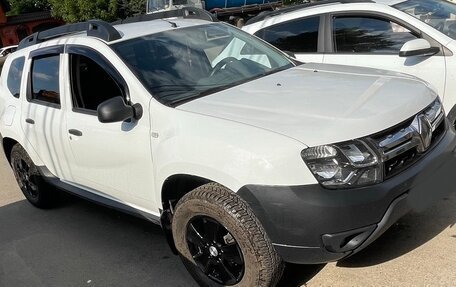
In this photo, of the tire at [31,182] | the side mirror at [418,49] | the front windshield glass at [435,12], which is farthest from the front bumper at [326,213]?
the tire at [31,182]

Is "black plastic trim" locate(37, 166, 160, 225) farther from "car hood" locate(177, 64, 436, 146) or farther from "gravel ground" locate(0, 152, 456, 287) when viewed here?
"car hood" locate(177, 64, 436, 146)

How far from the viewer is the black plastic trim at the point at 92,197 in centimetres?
359

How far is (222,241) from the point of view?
303 centimetres

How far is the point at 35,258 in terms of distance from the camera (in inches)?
163

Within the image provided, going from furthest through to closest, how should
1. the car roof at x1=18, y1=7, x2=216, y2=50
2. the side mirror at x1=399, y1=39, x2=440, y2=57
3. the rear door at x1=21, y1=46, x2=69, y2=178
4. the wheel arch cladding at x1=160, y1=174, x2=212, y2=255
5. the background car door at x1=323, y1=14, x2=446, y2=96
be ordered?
the background car door at x1=323, y1=14, x2=446, y2=96, the side mirror at x1=399, y1=39, x2=440, y2=57, the rear door at x1=21, y1=46, x2=69, y2=178, the car roof at x1=18, y1=7, x2=216, y2=50, the wheel arch cladding at x1=160, y1=174, x2=212, y2=255

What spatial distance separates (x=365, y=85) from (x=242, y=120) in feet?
3.13

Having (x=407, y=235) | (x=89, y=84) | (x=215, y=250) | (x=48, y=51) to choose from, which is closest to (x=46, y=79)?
(x=48, y=51)

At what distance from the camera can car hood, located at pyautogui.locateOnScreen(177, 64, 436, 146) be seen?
2635mm

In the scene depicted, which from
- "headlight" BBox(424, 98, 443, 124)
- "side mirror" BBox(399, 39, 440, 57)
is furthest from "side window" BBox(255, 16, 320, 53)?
"headlight" BBox(424, 98, 443, 124)

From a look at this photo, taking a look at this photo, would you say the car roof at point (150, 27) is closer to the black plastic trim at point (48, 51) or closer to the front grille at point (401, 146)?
the black plastic trim at point (48, 51)

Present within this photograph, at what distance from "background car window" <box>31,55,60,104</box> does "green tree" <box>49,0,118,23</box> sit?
26973 millimetres

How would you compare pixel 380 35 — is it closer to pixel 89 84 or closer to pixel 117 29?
pixel 117 29

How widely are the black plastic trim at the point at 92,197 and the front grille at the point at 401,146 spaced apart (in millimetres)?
1660

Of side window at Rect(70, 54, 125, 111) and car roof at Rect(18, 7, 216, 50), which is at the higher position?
car roof at Rect(18, 7, 216, 50)
